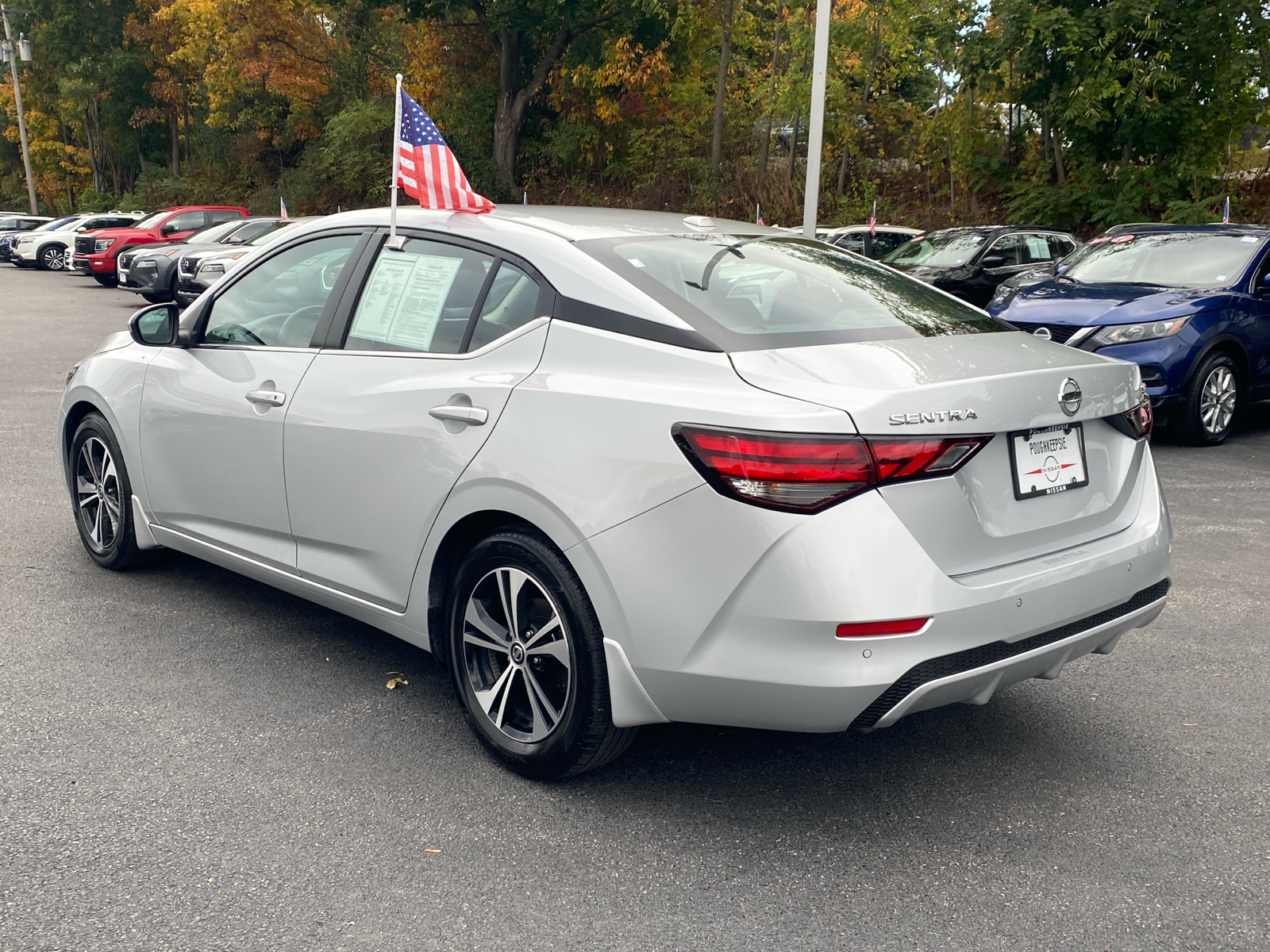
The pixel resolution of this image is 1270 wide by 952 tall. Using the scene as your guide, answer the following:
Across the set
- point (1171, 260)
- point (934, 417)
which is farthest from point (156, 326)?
point (1171, 260)

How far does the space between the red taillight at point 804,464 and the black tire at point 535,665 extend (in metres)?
0.56

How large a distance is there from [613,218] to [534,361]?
0.97m

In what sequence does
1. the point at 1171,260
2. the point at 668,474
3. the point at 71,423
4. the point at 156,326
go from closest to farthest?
the point at 668,474
the point at 156,326
the point at 71,423
the point at 1171,260

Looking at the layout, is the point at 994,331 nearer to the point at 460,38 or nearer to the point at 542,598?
the point at 542,598

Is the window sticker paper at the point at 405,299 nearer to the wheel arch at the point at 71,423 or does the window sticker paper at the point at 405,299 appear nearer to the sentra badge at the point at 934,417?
the sentra badge at the point at 934,417

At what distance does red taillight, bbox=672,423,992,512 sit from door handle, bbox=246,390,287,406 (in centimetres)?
184

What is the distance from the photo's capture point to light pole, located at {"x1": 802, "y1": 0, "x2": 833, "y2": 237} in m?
14.8

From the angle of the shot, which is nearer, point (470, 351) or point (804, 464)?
point (804, 464)

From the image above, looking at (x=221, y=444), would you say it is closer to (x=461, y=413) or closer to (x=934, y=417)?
(x=461, y=413)

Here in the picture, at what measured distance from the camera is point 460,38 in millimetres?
33969

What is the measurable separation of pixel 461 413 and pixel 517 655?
72cm

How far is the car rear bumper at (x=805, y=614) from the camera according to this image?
2732 millimetres

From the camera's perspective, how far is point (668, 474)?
9.37 ft

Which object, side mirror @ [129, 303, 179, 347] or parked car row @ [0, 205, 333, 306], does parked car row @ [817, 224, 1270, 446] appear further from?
parked car row @ [0, 205, 333, 306]
